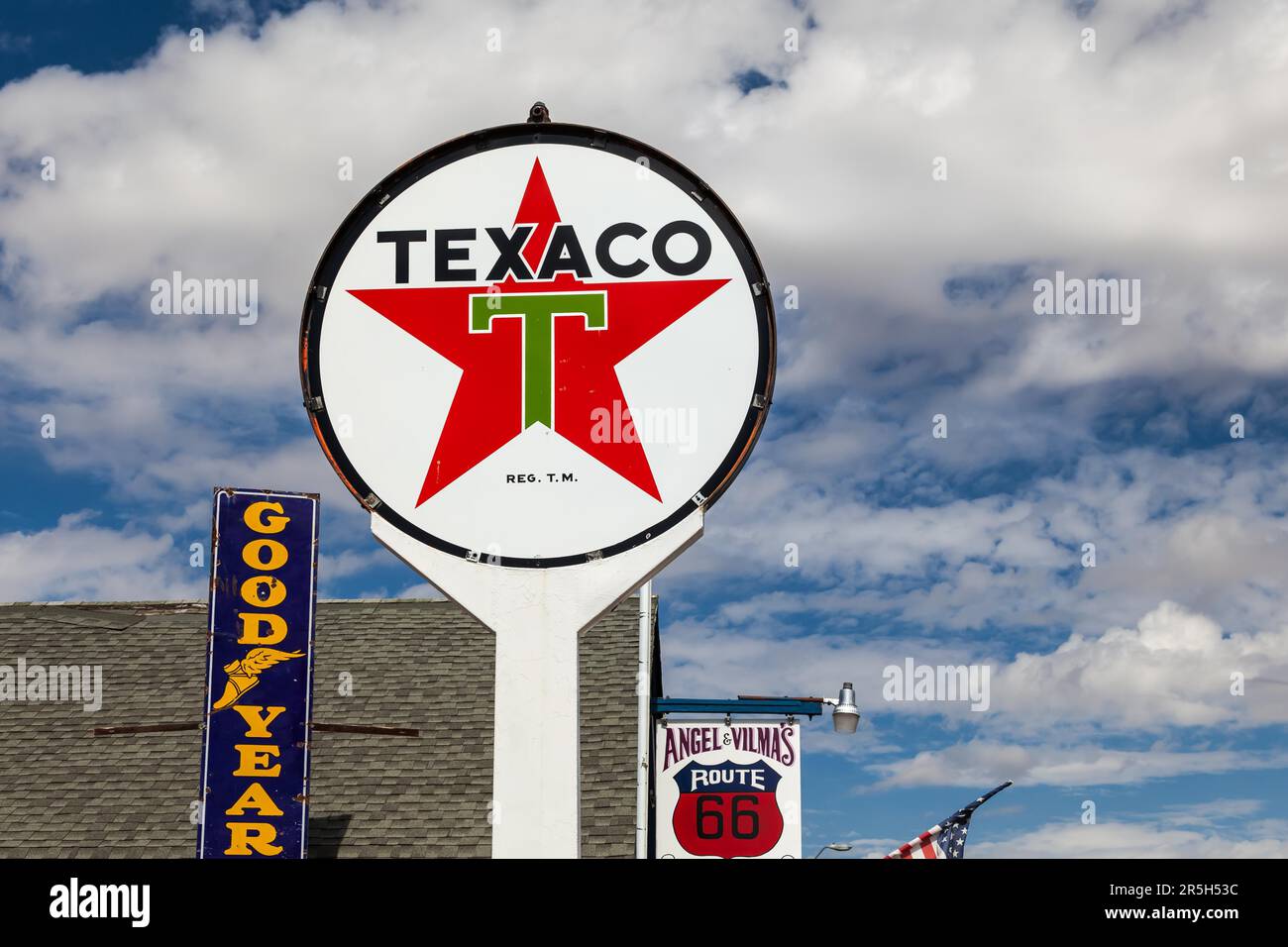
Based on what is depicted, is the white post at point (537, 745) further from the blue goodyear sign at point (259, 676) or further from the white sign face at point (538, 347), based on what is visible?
the blue goodyear sign at point (259, 676)

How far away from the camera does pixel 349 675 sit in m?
17.2

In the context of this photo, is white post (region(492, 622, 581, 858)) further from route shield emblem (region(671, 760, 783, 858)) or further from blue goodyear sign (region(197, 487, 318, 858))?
route shield emblem (region(671, 760, 783, 858))

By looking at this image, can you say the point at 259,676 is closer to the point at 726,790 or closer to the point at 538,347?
the point at 726,790

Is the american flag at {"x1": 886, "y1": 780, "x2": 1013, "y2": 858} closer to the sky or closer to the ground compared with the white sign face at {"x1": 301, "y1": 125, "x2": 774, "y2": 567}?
closer to the ground

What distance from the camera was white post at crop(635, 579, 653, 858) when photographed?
14.1 meters

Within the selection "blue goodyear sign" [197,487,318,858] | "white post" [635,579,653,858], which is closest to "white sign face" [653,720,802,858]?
"white post" [635,579,653,858]

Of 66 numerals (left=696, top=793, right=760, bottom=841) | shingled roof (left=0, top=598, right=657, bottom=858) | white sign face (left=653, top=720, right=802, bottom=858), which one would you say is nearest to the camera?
shingled roof (left=0, top=598, right=657, bottom=858)

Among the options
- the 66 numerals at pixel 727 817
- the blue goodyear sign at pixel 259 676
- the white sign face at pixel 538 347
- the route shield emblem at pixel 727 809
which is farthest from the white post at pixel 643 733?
the white sign face at pixel 538 347

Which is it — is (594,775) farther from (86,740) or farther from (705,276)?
(705,276)

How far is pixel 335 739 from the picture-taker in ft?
52.9

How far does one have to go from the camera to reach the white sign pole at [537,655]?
181 inches

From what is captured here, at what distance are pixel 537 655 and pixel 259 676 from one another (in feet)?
29.6

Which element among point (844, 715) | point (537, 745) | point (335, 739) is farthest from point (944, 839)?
point (537, 745)

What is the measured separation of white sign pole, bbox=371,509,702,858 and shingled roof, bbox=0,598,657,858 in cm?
910
